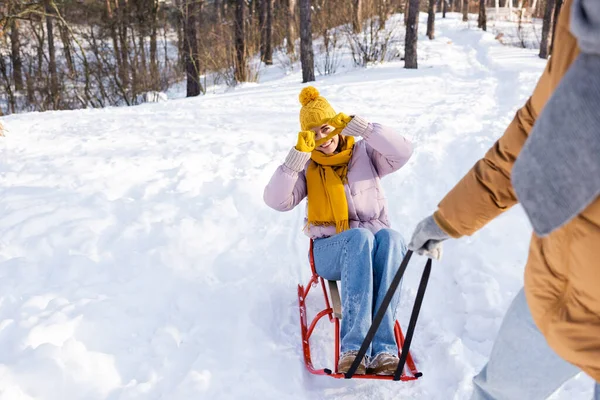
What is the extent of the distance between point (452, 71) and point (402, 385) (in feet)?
34.4

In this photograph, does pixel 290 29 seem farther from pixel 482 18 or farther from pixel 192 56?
pixel 482 18

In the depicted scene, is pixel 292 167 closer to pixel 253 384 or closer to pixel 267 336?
pixel 267 336

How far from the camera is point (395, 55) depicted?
1412 centimetres

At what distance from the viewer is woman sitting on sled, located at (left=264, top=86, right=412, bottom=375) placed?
235cm

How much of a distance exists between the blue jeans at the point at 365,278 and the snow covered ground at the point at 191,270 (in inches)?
9.5

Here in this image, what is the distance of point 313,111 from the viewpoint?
8.77ft

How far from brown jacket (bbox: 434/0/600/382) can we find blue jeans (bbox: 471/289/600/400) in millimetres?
92

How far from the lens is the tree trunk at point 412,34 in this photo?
459 inches

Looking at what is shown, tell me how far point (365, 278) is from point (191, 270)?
4.39 feet

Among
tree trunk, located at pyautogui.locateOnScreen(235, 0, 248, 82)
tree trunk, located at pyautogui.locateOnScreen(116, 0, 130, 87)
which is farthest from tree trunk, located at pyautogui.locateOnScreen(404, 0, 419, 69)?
tree trunk, located at pyautogui.locateOnScreen(116, 0, 130, 87)

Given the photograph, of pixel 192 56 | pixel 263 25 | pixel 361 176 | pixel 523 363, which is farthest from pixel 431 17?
pixel 523 363

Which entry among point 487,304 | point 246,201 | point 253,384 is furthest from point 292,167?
point 246,201

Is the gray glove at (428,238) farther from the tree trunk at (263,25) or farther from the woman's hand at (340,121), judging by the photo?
the tree trunk at (263,25)

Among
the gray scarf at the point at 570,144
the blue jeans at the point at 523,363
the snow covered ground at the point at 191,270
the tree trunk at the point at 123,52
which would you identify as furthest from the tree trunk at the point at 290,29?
the gray scarf at the point at 570,144
